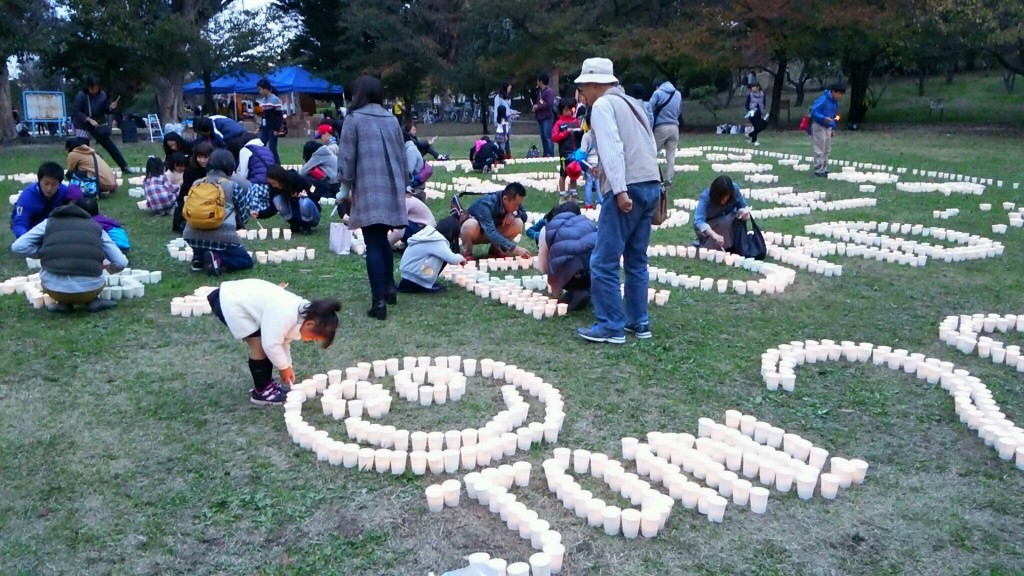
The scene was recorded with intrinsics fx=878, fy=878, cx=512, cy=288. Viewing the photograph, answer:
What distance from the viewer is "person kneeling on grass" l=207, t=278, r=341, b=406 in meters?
4.97

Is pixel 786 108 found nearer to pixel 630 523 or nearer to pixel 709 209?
pixel 709 209

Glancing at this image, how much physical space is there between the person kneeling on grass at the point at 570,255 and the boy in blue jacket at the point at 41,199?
4577 mm

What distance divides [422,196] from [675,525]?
794 cm

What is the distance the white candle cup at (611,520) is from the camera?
394cm

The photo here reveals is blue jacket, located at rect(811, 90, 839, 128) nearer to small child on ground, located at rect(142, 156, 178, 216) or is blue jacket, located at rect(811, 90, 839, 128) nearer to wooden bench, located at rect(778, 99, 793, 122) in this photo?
small child on ground, located at rect(142, 156, 178, 216)

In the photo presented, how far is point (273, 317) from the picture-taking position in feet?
16.4

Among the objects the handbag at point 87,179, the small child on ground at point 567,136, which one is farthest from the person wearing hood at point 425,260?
the handbag at point 87,179

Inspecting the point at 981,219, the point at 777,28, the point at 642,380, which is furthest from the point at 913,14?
the point at 642,380

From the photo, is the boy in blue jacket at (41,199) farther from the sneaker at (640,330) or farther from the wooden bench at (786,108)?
the wooden bench at (786,108)

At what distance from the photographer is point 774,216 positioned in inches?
476

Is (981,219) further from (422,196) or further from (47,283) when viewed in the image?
(47,283)

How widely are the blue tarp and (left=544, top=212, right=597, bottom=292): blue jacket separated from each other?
28.9 meters

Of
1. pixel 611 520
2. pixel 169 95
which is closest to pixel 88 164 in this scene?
pixel 611 520

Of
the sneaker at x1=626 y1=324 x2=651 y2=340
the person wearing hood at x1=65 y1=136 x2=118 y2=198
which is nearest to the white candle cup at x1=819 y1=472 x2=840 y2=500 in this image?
the sneaker at x1=626 y1=324 x2=651 y2=340
